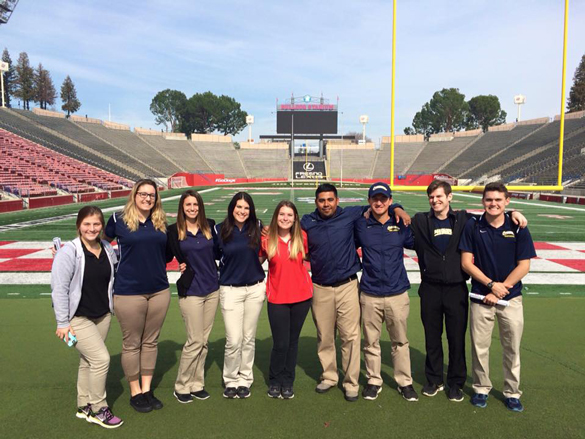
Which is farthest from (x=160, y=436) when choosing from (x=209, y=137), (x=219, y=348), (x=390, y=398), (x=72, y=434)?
(x=209, y=137)

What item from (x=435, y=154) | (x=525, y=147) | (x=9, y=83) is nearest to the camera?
(x=525, y=147)

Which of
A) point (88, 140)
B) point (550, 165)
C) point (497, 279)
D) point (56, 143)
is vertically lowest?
point (497, 279)

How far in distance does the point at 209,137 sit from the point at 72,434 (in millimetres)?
71282

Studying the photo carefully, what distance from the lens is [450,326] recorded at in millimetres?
3348

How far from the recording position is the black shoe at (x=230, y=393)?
3.37 m

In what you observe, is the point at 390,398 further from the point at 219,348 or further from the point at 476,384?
the point at 219,348

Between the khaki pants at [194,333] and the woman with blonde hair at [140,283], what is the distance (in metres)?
0.19

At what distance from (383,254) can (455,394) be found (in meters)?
1.30

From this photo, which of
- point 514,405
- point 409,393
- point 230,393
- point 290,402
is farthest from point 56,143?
point 514,405

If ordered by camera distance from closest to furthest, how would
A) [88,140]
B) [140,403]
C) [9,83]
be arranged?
[140,403], [88,140], [9,83]

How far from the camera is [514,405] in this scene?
3.14 meters

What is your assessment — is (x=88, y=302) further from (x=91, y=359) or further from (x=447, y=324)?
(x=447, y=324)

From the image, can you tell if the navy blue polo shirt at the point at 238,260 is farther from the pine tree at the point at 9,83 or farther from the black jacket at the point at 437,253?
the pine tree at the point at 9,83

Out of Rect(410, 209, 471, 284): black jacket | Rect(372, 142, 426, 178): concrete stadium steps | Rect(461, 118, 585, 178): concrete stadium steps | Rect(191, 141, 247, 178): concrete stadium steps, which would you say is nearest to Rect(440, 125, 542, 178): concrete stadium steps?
Rect(461, 118, 585, 178): concrete stadium steps
